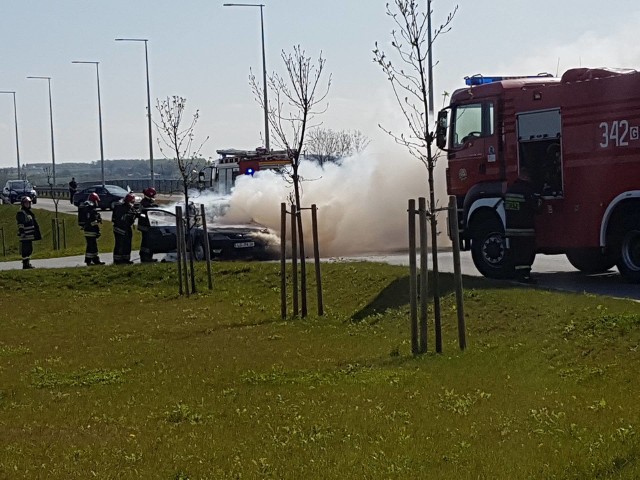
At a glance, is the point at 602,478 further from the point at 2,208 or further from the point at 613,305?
the point at 2,208

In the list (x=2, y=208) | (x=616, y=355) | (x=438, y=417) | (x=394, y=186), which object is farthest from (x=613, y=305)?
(x=2, y=208)

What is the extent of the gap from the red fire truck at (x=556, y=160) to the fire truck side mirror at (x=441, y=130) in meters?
0.05

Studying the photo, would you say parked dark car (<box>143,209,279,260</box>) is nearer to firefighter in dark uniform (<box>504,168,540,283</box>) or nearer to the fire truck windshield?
the fire truck windshield

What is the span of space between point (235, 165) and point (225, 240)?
8701 millimetres

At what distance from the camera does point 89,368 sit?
12.0 m

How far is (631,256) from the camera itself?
16453 millimetres

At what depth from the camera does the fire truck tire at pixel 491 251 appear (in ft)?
57.2

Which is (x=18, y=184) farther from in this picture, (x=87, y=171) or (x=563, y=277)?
(x=87, y=171)

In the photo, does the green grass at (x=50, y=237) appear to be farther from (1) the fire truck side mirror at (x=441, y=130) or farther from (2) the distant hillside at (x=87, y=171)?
(2) the distant hillside at (x=87, y=171)

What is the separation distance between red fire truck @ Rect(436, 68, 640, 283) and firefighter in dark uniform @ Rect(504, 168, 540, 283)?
193 mm

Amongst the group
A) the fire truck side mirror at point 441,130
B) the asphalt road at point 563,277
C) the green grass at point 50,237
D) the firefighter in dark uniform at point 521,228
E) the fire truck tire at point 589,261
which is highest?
the fire truck side mirror at point 441,130

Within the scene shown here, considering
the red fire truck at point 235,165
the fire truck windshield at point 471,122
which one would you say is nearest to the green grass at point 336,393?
the fire truck windshield at point 471,122

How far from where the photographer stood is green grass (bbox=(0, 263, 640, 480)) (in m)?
6.83

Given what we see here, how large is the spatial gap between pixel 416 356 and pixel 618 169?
21.7ft
